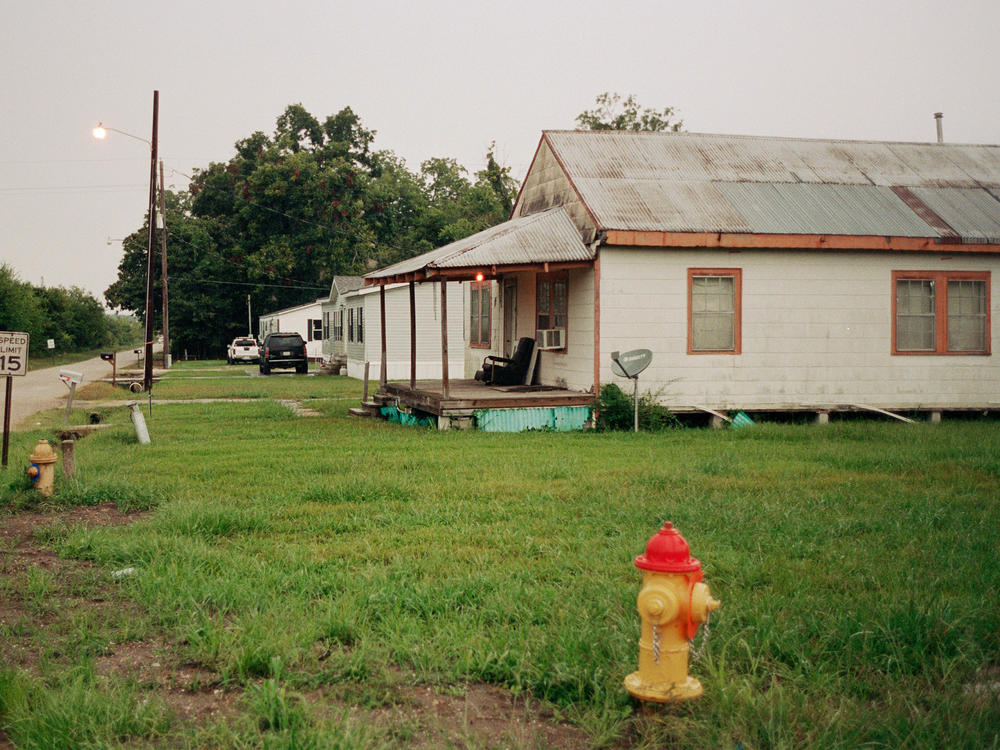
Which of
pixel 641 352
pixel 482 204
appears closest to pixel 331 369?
pixel 482 204

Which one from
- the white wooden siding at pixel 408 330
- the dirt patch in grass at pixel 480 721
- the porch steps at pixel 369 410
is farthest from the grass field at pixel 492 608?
the white wooden siding at pixel 408 330

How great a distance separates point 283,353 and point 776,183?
24858mm

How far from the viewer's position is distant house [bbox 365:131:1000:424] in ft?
49.7

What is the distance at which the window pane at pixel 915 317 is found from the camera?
53.4ft

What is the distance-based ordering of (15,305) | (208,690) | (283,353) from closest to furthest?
(208,690)
(283,353)
(15,305)

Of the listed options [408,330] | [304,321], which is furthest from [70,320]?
[408,330]

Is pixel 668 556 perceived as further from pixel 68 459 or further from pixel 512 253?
pixel 512 253

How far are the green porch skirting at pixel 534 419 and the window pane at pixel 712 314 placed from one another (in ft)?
7.60

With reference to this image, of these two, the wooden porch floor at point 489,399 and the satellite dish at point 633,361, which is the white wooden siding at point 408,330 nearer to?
the wooden porch floor at point 489,399

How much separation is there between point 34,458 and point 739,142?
46.8 feet

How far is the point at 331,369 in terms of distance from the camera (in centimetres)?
3700

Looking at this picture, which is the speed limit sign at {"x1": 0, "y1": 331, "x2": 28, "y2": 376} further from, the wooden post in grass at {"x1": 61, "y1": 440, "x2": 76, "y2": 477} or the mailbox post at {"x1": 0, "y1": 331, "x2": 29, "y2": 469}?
the wooden post in grass at {"x1": 61, "y1": 440, "x2": 76, "y2": 477}

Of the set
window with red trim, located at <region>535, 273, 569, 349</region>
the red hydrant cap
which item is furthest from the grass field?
window with red trim, located at <region>535, 273, 569, 349</region>

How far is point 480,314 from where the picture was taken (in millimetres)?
21391
